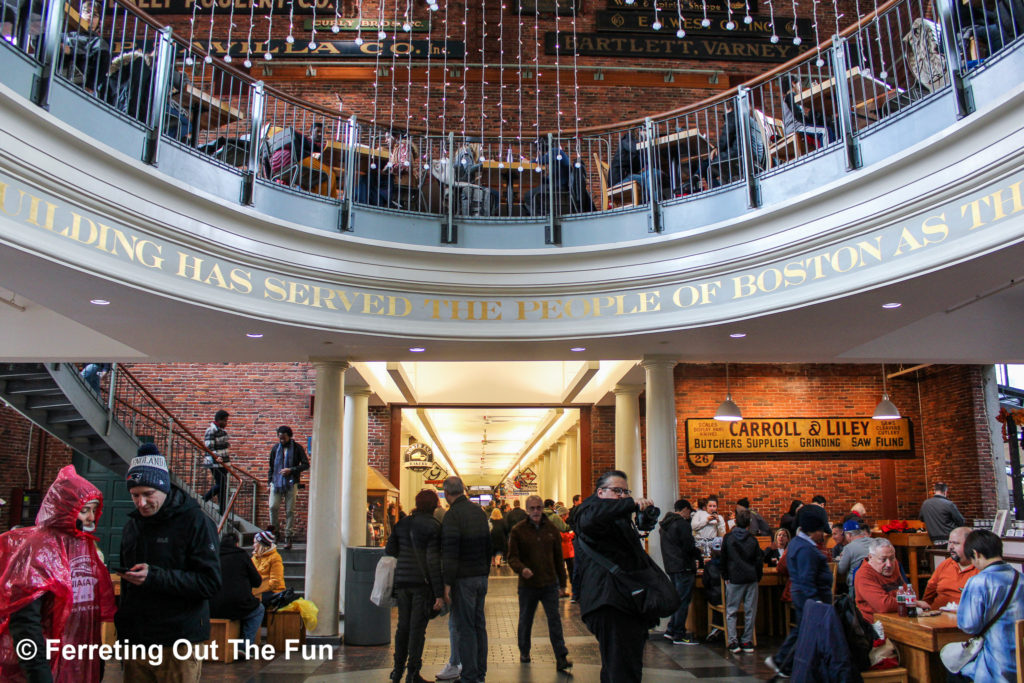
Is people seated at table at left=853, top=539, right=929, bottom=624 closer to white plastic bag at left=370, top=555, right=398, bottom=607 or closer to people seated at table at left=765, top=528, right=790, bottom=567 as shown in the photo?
people seated at table at left=765, top=528, right=790, bottom=567

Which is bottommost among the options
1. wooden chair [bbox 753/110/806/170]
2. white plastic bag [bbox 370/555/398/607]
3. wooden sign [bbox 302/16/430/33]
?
white plastic bag [bbox 370/555/398/607]

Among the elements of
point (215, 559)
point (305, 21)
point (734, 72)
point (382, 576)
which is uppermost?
point (305, 21)

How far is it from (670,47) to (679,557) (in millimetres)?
11180

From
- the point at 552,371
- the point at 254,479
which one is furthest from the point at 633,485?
the point at 254,479

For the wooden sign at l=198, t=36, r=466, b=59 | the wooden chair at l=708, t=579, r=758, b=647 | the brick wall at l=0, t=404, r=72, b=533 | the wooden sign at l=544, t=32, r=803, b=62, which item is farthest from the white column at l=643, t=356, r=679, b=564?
the brick wall at l=0, t=404, r=72, b=533

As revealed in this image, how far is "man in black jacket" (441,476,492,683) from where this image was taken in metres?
6.23

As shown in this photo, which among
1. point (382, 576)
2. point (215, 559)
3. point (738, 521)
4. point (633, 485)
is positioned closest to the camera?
point (215, 559)

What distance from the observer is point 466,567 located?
6.35m

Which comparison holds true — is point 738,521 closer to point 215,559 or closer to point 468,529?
point 468,529

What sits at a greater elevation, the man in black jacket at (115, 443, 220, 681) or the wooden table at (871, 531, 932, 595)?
the man in black jacket at (115, 443, 220, 681)

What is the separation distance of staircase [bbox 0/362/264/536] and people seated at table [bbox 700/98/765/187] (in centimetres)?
797

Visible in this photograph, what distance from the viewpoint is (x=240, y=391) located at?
585 inches

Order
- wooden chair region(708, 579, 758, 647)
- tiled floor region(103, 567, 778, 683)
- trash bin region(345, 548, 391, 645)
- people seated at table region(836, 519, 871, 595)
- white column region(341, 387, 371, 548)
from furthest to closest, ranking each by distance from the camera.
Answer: white column region(341, 387, 371, 548)
trash bin region(345, 548, 391, 645)
wooden chair region(708, 579, 758, 647)
tiled floor region(103, 567, 778, 683)
people seated at table region(836, 519, 871, 595)

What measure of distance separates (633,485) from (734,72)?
871 centimetres
